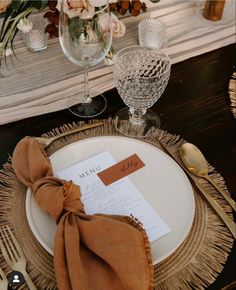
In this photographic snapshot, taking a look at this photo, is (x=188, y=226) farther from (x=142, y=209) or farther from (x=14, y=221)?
(x=14, y=221)

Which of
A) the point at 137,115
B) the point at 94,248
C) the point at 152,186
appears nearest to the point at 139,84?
the point at 137,115

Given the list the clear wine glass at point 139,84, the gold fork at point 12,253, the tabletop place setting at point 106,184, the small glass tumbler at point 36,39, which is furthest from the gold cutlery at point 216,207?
the small glass tumbler at point 36,39

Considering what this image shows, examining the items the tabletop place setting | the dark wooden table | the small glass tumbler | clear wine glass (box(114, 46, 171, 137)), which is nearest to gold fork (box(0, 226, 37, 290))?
the tabletop place setting

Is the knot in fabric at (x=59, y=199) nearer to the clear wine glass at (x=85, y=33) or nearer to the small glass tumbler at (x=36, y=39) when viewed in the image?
the clear wine glass at (x=85, y=33)

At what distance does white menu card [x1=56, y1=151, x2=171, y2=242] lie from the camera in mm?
523

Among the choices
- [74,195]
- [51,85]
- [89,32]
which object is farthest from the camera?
[51,85]

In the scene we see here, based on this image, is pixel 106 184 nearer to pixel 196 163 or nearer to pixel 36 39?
pixel 196 163

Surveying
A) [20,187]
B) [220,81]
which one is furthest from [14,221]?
[220,81]

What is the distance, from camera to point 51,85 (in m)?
0.73

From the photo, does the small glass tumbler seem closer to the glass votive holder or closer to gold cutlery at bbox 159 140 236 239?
the glass votive holder

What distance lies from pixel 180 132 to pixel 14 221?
0.30 meters

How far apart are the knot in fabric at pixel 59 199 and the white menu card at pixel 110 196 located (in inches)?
1.6

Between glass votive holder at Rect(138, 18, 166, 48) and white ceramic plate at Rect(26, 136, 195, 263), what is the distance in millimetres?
272

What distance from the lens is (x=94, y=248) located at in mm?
453
